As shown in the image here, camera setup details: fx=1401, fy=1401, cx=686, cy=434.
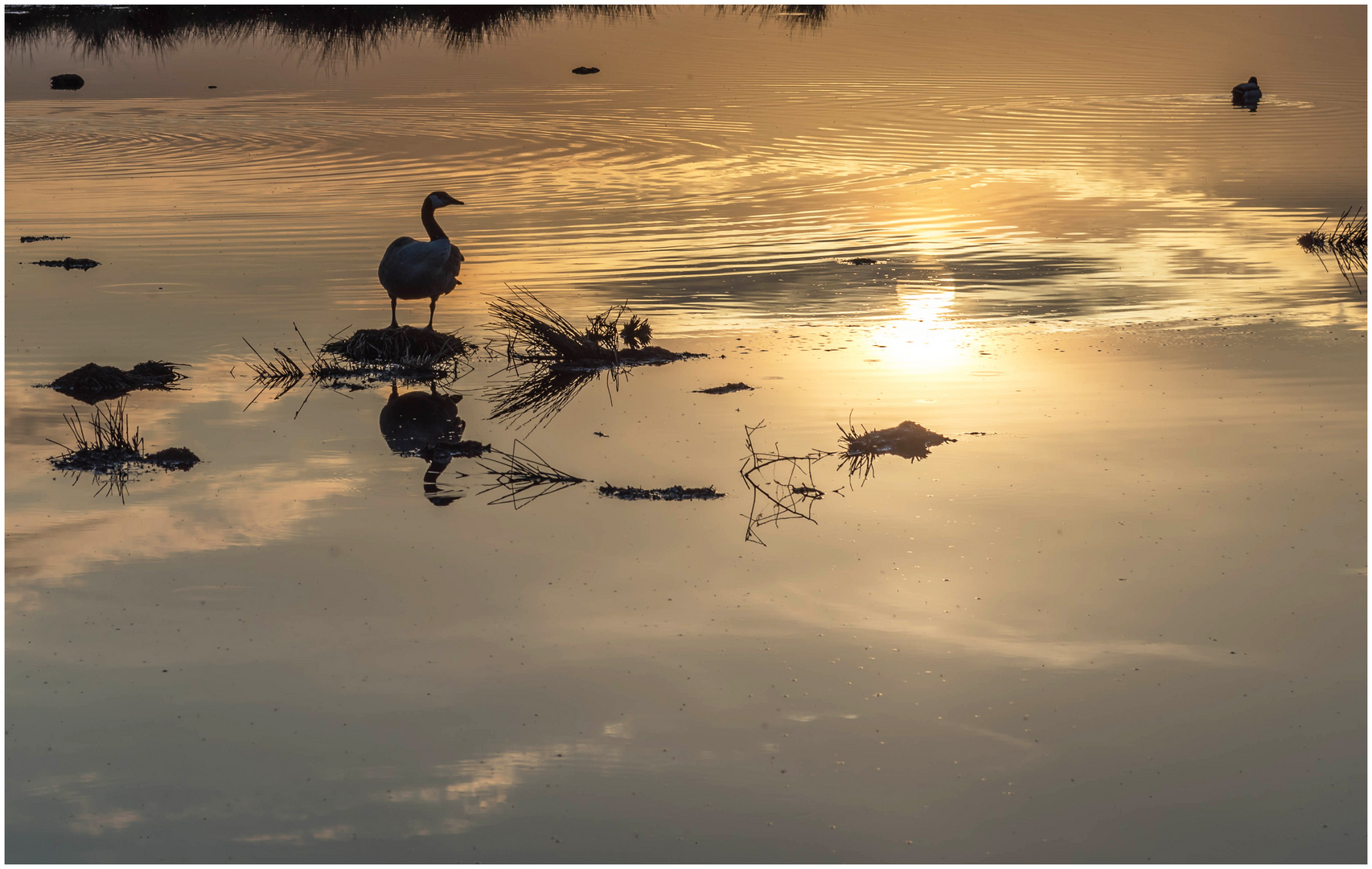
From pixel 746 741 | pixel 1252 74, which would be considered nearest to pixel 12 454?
pixel 746 741

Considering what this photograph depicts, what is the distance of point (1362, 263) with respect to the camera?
16469 mm

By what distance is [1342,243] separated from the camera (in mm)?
17312

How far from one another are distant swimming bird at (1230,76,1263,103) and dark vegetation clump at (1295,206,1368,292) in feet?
41.7

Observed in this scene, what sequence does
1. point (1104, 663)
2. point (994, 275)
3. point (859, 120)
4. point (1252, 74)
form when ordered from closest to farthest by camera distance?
1. point (1104, 663)
2. point (994, 275)
3. point (859, 120)
4. point (1252, 74)

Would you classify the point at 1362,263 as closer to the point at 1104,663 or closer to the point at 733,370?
the point at 733,370

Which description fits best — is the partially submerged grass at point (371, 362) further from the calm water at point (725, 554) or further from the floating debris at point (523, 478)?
the floating debris at point (523, 478)

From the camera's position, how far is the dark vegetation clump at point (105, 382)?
11.7 metres

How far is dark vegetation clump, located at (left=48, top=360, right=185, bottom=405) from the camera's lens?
11.7 meters

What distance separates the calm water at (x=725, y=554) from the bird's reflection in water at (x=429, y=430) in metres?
0.17

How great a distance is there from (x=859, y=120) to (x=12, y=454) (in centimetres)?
2099

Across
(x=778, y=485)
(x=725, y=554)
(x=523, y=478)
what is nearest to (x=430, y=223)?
(x=523, y=478)

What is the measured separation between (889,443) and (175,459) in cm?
508

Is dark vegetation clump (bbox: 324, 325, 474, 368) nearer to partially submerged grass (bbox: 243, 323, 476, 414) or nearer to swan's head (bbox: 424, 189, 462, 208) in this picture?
partially submerged grass (bbox: 243, 323, 476, 414)

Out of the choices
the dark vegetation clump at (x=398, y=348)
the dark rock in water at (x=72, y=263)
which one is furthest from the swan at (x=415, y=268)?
the dark rock in water at (x=72, y=263)
